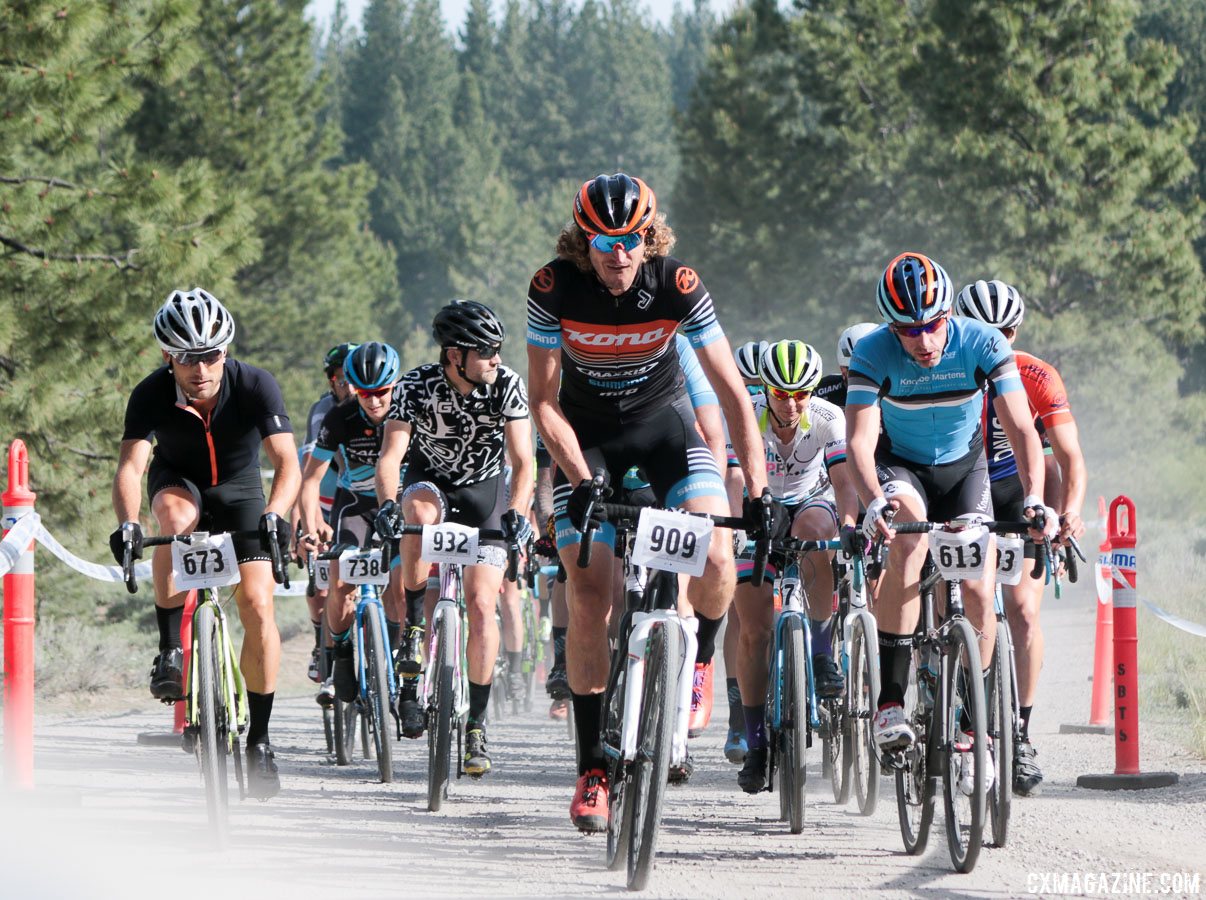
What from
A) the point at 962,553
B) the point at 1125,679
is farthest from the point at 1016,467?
the point at 962,553

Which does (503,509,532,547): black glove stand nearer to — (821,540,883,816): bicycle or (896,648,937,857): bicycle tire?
(821,540,883,816): bicycle

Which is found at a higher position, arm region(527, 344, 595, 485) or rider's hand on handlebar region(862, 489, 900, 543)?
arm region(527, 344, 595, 485)

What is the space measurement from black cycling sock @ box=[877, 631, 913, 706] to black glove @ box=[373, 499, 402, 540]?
235cm

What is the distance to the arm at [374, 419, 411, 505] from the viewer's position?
27.5 ft

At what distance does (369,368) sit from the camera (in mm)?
9516

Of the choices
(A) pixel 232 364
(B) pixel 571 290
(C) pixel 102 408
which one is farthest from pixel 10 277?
(B) pixel 571 290

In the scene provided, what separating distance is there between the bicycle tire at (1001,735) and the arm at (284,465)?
291 cm

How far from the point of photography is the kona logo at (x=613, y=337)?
6.36 metres

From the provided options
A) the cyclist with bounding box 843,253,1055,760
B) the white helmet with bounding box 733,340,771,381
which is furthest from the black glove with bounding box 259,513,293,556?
the white helmet with bounding box 733,340,771,381

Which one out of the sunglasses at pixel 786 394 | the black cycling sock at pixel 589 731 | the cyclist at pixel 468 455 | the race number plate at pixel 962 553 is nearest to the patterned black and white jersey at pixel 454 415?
the cyclist at pixel 468 455

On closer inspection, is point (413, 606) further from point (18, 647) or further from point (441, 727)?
point (18, 647)

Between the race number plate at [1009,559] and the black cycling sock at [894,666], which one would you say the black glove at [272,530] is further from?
the race number plate at [1009,559]

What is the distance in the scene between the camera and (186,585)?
22.7 ft

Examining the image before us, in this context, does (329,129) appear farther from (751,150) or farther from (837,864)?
(837,864)
